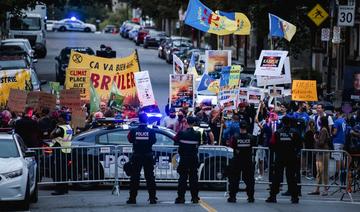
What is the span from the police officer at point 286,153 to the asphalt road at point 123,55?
16.7 meters

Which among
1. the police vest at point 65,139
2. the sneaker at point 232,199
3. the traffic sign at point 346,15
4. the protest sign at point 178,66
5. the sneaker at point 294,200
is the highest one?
the traffic sign at point 346,15

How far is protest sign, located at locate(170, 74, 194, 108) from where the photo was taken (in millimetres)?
26484

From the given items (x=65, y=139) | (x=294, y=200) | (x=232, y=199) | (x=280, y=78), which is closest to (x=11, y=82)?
(x=65, y=139)

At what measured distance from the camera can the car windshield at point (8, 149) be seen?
18.0 meters

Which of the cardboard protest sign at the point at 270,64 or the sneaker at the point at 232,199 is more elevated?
the cardboard protest sign at the point at 270,64

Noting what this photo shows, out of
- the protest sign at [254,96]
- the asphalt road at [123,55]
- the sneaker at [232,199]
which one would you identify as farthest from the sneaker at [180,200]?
the asphalt road at [123,55]

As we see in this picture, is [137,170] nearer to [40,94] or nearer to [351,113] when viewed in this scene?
[40,94]

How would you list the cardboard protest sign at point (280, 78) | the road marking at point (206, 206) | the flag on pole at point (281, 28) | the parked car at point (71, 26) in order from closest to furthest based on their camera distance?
the road marking at point (206, 206)
the cardboard protest sign at point (280, 78)
the flag on pole at point (281, 28)
the parked car at point (71, 26)

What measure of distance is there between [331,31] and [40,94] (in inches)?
486

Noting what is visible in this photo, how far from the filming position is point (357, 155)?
21.1 metres

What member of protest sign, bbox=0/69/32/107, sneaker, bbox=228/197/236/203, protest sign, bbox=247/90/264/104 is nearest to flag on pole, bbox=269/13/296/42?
protest sign, bbox=247/90/264/104

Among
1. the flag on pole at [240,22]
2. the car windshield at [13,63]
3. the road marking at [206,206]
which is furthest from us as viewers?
the car windshield at [13,63]

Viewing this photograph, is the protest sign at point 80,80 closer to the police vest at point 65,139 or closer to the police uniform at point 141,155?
the police vest at point 65,139

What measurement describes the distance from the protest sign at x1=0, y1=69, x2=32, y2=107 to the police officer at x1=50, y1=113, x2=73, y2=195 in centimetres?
582
